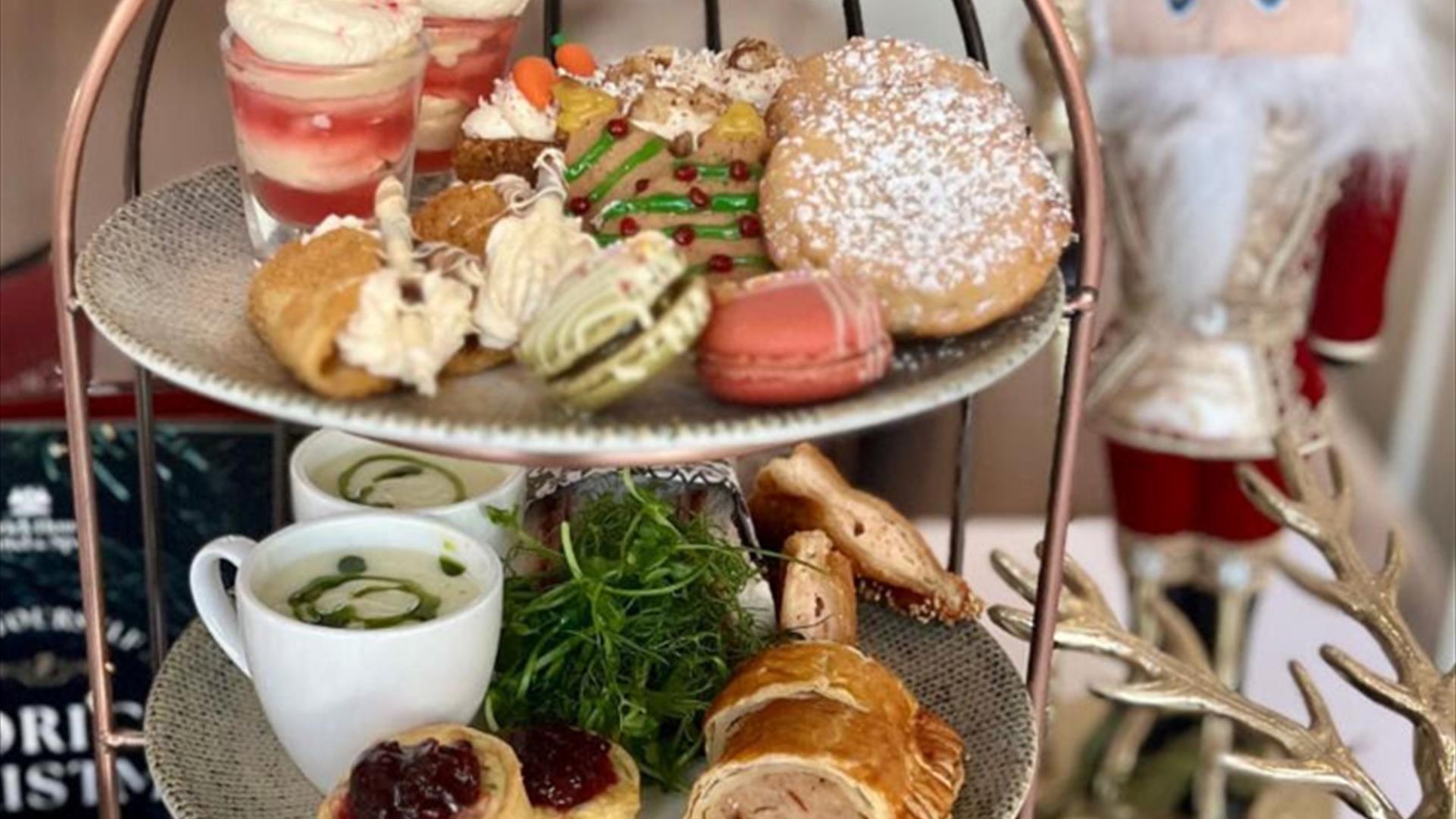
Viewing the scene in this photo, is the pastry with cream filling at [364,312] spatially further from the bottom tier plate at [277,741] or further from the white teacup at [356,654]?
the bottom tier plate at [277,741]

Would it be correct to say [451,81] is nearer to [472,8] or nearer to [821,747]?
[472,8]

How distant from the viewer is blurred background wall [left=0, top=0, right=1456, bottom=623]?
1351mm

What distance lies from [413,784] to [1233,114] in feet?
3.41

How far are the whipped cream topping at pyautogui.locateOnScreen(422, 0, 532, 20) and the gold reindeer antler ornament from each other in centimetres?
46

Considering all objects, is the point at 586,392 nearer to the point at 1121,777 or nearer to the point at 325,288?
the point at 325,288

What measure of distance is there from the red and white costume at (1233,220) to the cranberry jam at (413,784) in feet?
3.26

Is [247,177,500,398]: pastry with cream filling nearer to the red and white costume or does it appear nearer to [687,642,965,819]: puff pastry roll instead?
[687,642,965,819]: puff pastry roll

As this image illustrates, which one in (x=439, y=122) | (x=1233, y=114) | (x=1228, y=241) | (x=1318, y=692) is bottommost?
(x=1318, y=692)

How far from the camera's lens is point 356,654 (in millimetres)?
774

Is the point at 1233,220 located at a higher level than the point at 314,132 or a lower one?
lower

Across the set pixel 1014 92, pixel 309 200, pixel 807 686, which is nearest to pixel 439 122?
pixel 309 200

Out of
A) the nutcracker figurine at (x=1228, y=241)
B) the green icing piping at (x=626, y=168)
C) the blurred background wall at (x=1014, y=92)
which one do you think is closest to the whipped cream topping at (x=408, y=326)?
the green icing piping at (x=626, y=168)

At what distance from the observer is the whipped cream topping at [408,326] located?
0.65 m

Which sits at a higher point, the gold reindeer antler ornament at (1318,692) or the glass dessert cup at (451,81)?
the glass dessert cup at (451,81)
